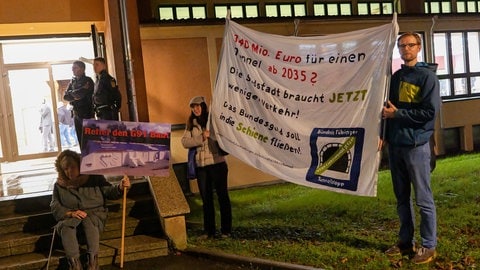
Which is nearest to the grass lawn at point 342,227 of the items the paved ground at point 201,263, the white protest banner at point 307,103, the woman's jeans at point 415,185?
the paved ground at point 201,263

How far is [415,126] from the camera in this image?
4.48m

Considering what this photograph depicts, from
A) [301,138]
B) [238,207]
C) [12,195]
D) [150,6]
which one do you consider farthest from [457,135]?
[12,195]

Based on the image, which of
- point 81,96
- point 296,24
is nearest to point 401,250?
point 81,96

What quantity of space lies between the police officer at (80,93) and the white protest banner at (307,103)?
3.39m

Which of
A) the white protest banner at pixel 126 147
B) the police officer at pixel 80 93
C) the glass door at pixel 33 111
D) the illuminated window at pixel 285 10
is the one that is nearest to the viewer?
the white protest banner at pixel 126 147

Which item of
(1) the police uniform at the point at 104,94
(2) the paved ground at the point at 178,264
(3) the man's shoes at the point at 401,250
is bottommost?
(2) the paved ground at the point at 178,264

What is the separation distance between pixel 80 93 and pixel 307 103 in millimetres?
4442

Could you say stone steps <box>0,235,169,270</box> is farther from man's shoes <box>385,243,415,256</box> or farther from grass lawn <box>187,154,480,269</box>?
man's shoes <box>385,243,415,256</box>

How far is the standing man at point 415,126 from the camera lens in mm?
4406

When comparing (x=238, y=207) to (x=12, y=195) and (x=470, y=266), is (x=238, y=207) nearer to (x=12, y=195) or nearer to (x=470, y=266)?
(x=12, y=195)

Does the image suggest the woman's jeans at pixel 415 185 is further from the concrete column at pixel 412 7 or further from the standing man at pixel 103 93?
the concrete column at pixel 412 7

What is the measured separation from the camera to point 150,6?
34.6ft

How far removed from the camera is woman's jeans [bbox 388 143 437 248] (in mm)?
4504

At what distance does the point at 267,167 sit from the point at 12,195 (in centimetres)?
381
